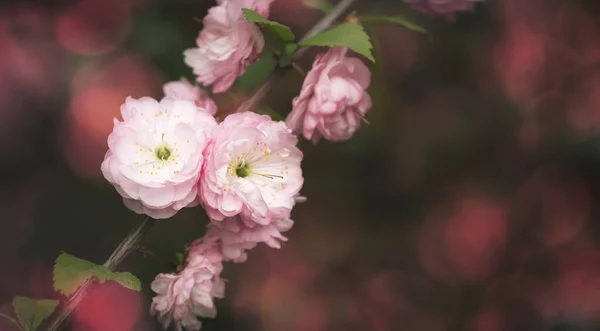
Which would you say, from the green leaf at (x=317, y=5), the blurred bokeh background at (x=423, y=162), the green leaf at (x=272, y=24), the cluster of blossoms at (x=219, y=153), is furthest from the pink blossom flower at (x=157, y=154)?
the blurred bokeh background at (x=423, y=162)

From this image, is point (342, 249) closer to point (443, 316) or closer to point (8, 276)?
point (443, 316)

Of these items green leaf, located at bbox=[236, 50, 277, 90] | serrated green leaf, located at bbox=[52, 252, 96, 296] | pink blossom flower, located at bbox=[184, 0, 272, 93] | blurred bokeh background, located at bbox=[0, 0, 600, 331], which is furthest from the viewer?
blurred bokeh background, located at bbox=[0, 0, 600, 331]

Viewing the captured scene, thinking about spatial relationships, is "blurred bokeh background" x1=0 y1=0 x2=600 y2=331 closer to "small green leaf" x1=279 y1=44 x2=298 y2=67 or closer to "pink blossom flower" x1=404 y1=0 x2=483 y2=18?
"pink blossom flower" x1=404 y1=0 x2=483 y2=18

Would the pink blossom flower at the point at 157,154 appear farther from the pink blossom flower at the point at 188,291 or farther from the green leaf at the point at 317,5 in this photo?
the green leaf at the point at 317,5

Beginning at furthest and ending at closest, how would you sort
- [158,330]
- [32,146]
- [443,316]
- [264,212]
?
[443,316] < [32,146] < [158,330] < [264,212]

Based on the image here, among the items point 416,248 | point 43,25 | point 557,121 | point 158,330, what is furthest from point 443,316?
point 43,25

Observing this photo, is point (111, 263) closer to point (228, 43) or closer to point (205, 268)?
point (205, 268)

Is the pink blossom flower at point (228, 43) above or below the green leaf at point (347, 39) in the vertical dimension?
below

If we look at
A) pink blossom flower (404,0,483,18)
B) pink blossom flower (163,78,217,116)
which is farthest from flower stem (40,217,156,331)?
pink blossom flower (404,0,483,18)
